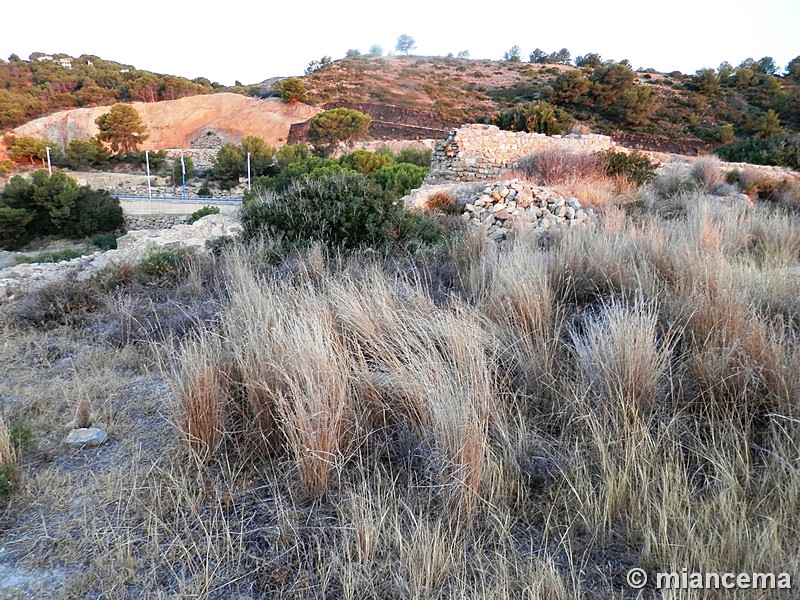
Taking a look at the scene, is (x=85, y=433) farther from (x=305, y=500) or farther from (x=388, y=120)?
(x=388, y=120)

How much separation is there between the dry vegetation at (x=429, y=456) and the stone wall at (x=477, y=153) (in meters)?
11.8

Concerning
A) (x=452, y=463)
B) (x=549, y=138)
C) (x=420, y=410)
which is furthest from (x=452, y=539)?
(x=549, y=138)

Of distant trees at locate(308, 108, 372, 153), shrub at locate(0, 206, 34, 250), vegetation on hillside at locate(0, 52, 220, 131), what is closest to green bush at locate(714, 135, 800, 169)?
distant trees at locate(308, 108, 372, 153)

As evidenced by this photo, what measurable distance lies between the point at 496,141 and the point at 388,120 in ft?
90.2

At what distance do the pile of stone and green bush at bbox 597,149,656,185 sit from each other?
2.71m

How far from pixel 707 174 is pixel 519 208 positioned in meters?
6.82

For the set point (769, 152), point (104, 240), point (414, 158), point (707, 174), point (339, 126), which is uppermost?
point (339, 126)

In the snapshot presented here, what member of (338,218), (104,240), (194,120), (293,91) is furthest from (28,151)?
(338,218)

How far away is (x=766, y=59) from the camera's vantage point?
47062 mm

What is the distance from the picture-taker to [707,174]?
12195 mm

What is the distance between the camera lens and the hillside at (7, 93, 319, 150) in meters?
40.7

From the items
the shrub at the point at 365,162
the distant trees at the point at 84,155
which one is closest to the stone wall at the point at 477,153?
the shrub at the point at 365,162

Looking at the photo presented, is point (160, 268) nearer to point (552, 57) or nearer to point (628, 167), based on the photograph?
point (628, 167)

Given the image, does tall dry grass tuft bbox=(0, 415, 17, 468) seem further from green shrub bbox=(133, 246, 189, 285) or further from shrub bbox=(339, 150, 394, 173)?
shrub bbox=(339, 150, 394, 173)
